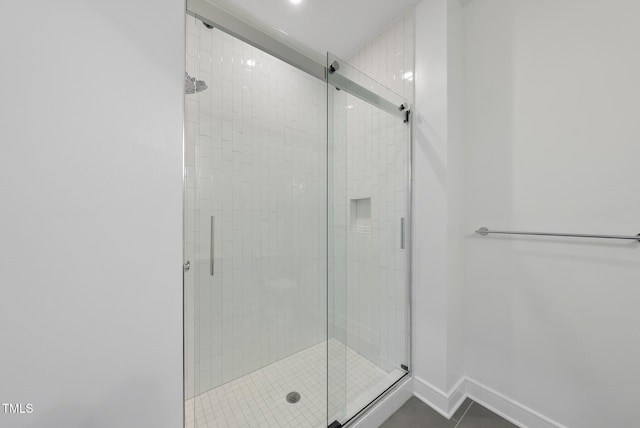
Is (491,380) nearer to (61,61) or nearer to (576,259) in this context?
(576,259)

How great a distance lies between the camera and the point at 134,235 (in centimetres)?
51

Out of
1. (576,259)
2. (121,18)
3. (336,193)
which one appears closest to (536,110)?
(576,259)

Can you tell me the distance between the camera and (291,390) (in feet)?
4.95

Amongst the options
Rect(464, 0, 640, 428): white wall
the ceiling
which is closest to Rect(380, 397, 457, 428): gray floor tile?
Rect(464, 0, 640, 428): white wall

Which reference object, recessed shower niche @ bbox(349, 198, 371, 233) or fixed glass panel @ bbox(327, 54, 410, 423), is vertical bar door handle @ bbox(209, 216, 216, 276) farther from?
recessed shower niche @ bbox(349, 198, 371, 233)

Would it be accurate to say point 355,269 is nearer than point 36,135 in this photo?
No

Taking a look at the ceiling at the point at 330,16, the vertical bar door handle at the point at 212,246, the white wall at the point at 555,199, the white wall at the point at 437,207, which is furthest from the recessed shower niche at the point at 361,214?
the ceiling at the point at 330,16

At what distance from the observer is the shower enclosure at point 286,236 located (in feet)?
4.22

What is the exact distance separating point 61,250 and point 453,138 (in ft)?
5.65

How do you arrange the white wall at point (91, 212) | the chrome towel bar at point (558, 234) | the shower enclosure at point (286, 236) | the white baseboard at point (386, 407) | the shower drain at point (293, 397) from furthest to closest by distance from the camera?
the shower drain at point (293, 397) < the shower enclosure at point (286, 236) < the white baseboard at point (386, 407) < the chrome towel bar at point (558, 234) < the white wall at point (91, 212)

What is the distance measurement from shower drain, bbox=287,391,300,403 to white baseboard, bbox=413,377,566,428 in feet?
2.47

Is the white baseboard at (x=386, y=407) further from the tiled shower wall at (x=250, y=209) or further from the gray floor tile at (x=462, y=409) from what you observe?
the tiled shower wall at (x=250, y=209)

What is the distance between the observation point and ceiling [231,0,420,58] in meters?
1.51

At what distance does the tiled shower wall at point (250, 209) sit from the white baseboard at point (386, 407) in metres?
0.78
